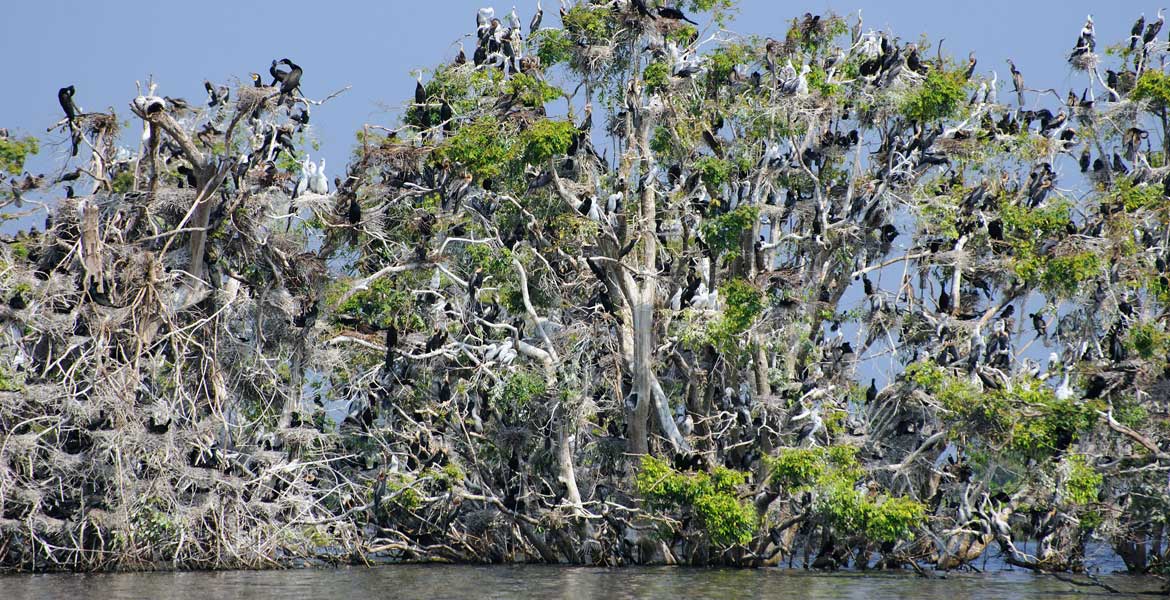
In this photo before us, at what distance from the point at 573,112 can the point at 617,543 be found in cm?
723

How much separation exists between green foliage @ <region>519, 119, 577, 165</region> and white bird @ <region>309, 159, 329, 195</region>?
3128mm

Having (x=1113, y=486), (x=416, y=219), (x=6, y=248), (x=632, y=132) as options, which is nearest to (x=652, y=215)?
(x=632, y=132)

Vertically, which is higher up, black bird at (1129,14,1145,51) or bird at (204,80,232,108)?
black bird at (1129,14,1145,51)

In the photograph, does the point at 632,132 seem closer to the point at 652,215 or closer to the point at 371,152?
the point at 652,215

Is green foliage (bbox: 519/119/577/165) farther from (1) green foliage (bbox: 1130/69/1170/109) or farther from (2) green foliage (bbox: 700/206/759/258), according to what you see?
(1) green foliage (bbox: 1130/69/1170/109)

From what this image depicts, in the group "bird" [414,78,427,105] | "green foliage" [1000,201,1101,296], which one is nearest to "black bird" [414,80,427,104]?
"bird" [414,78,427,105]

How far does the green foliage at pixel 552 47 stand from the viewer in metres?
23.5

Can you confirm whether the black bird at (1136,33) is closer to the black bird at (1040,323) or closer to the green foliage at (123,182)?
the black bird at (1040,323)

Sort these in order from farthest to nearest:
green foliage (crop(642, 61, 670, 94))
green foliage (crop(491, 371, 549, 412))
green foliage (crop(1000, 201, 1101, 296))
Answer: green foliage (crop(642, 61, 670, 94))
green foliage (crop(491, 371, 549, 412))
green foliage (crop(1000, 201, 1101, 296))

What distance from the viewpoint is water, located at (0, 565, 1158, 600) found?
17047 millimetres

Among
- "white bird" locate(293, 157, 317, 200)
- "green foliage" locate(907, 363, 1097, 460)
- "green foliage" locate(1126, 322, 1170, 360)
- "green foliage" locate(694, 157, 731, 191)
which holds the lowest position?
"green foliage" locate(907, 363, 1097, 460)

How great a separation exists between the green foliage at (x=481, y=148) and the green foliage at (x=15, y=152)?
7.91m

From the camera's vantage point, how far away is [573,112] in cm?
2352

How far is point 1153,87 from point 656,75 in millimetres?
8963
